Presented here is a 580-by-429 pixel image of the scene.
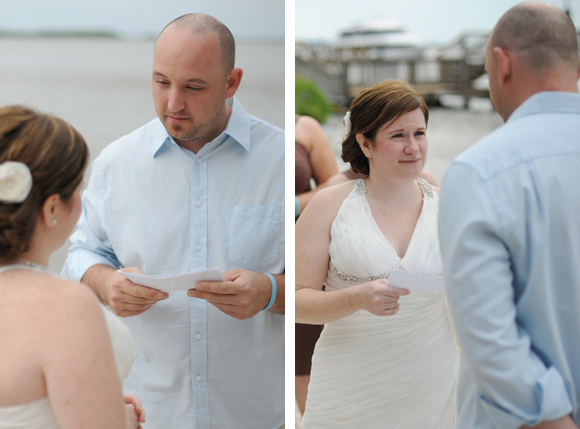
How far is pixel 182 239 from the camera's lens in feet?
5.87

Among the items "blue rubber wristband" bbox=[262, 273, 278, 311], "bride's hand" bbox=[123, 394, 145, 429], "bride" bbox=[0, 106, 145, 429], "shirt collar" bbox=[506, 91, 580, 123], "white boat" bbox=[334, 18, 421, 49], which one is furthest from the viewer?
"white boat" bbox=[334, 18, 421, 49]

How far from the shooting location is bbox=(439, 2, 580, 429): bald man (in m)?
1.07

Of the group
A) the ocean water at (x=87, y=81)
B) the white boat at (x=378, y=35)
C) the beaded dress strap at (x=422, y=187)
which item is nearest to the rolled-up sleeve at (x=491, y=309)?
the beaded dress strap at (x=422, y=187)

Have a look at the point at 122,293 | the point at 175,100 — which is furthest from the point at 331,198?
the point at 122,293

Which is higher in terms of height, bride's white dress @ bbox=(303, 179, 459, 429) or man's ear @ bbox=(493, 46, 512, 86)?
man's ear @ bbox=(493, 46, 512, 86)

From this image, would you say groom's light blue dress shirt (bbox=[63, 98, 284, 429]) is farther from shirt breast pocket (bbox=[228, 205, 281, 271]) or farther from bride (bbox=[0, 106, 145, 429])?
bride (bbox=[0, 106, 145, 429])

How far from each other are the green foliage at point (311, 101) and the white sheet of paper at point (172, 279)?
5.01 ft

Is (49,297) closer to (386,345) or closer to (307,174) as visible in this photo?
(386,345)

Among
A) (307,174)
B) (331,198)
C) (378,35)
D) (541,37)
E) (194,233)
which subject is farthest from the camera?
(307,174)

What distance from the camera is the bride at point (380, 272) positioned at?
179cm

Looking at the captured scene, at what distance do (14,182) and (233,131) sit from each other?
84 cm

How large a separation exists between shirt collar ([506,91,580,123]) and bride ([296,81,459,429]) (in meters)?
0.62

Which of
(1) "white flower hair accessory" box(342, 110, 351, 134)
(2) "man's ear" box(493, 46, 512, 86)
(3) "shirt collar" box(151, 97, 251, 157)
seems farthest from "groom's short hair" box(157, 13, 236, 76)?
(2) "man's ear" box(493, 46, 512, 86)

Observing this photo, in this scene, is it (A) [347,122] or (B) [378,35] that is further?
→ (B) [378,35]
